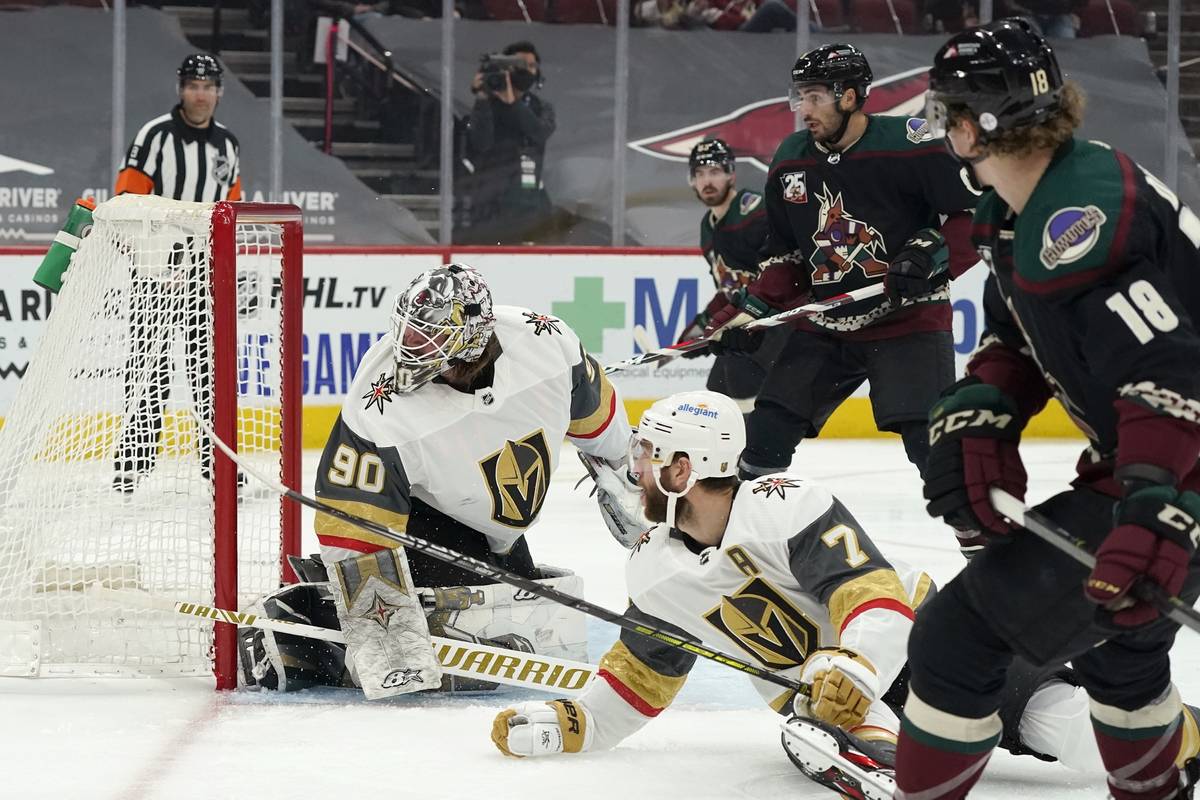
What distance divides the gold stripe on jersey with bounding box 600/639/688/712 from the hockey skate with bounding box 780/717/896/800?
27cm

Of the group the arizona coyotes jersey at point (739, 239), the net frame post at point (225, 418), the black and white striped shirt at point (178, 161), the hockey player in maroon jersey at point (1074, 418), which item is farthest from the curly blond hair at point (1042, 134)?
the black and white striped shirt at point (178, 161)

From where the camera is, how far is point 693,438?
2523mm

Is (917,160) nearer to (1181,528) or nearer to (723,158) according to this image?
(723,158)

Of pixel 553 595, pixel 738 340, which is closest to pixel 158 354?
pixel 553 595

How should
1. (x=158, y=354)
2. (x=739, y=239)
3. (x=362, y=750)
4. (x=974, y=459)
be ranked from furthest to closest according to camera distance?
(x=739, y=239), (x=158, y=354), (x=362, y=750), (x=974, y=459)

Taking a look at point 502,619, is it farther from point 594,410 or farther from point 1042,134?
point 1042,134

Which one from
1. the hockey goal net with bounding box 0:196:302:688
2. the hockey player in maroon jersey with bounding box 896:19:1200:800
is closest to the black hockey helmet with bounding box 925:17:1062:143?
the hockey player in maroon jersey with bounding box 896:19:1200:800

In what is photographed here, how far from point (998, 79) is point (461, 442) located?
1.48 meters

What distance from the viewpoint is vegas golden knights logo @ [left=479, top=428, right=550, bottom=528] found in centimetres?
317

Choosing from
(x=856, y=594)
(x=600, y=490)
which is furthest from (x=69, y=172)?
(x=856, y=594)

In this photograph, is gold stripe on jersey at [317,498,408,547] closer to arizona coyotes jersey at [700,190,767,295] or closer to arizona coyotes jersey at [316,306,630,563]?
arizona coyotes jersey at [316,306,630,563]

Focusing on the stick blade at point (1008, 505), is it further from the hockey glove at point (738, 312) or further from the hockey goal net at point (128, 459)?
the hockey glove at point (738, 312)

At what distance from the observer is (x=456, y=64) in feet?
26.0

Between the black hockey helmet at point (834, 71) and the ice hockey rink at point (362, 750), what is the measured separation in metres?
1.35
